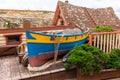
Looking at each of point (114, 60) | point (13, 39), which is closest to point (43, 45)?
point (114, 60)

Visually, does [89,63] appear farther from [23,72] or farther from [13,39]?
[13,39]

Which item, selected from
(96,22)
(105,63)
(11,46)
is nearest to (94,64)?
(105,63)

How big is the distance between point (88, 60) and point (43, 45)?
5.60 feet

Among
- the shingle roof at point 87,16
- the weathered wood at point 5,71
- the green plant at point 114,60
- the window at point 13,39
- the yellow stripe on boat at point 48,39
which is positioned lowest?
the weathered wood at point 5,71

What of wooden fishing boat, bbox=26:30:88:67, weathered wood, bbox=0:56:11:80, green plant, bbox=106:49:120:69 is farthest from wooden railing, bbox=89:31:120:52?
weathered wood, bbox=0:56:11:80

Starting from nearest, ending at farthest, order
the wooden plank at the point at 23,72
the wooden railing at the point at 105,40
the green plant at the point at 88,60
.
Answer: the green plant at the point at 88,60, the wooden plank at the point at 23,72, the wooden railing at the point at 105,40

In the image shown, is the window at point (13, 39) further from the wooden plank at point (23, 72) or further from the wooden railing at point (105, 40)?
the wooden railing at point (105, 40)

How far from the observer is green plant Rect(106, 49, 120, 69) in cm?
636

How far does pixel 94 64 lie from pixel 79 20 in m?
6.56

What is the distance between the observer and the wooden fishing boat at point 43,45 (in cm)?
621

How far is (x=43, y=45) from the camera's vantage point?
6406mm

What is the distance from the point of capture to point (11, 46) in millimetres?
9000

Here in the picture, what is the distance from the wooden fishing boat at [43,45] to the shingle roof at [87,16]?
15.9ft

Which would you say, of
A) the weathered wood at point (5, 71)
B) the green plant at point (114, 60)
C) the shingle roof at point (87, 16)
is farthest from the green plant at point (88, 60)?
the shingle roof at point (87, 16)
